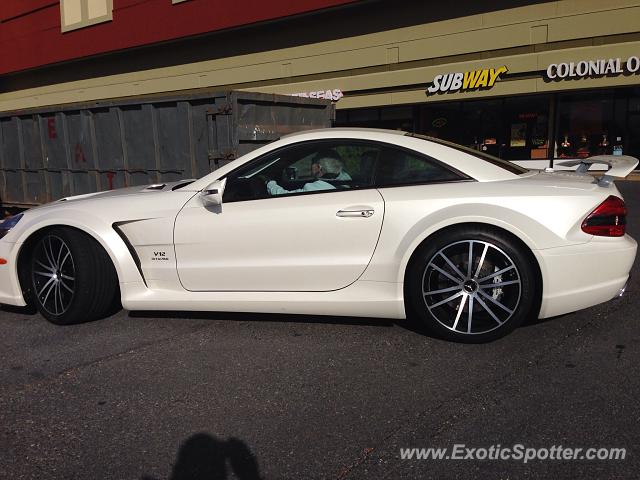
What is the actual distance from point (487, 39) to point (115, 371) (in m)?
15.0

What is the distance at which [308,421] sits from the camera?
287cm

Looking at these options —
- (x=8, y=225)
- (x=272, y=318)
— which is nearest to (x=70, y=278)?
(x=8, y=225)

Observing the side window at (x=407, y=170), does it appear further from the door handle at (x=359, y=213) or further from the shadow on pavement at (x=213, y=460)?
the shadow on pavement at (x=213, y=460)

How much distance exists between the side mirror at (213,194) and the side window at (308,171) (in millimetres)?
68

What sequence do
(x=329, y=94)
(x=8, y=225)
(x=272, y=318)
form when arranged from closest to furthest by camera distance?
(x=272, y=318) → (x=8, y=225) → (x=329, y=94)

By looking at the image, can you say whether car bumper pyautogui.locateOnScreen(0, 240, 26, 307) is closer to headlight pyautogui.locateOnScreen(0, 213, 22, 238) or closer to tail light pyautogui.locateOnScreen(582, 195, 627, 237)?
headlight pyautogui.locateOnScreen(0, 213, 22, 238)

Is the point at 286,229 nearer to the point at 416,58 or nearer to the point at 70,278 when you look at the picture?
the point at 70,278

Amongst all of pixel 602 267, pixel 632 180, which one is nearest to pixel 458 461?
pixel 602 267

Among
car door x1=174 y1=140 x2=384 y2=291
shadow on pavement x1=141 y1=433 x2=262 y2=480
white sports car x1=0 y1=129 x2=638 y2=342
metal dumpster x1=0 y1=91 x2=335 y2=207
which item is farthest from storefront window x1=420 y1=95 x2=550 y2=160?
shadow on pavement x1=141 y1=433 x2=262 y2=480

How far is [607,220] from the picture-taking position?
3.61m

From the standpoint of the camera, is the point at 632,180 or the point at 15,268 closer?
the point at 15,268

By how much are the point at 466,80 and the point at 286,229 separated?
14092mm

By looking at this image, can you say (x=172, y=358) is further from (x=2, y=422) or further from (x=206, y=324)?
(x=2, y=422)

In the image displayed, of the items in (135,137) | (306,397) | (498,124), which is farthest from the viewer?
(498,124)
